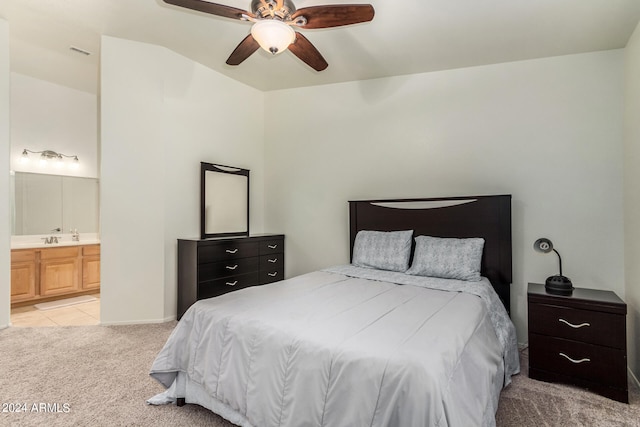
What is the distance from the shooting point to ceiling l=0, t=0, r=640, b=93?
2.59m

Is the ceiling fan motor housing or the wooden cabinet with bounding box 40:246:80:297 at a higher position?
the ceiling fan motor housing

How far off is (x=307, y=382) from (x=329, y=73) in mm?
3387

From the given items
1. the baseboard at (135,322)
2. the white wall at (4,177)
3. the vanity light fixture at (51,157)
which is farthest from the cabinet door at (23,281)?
the baseboard at (135,322)

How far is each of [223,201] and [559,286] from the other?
3.47 meters

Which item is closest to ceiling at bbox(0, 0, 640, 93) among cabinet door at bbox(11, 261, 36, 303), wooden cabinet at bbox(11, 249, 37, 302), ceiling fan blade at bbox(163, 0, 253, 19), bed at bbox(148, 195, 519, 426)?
ceiling fan blade at bbox(163, 0, 253, 19)

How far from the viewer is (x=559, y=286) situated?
253cm

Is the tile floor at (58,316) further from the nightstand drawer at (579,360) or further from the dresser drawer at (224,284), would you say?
the nightstand drawer at (579,360)

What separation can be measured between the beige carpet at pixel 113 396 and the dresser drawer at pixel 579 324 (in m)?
0.36

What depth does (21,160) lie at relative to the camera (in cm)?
456

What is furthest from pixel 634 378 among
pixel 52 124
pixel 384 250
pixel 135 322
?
pixel 52 124

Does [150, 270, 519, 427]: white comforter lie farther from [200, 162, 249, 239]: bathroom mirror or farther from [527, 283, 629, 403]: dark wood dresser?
[200, 162, 249, 239]: bathroom mirror

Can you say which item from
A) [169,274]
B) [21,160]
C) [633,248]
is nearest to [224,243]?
[169,274]

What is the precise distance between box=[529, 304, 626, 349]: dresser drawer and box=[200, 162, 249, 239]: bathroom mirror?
3.23 meters

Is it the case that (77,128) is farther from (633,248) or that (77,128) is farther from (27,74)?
(633,248)
